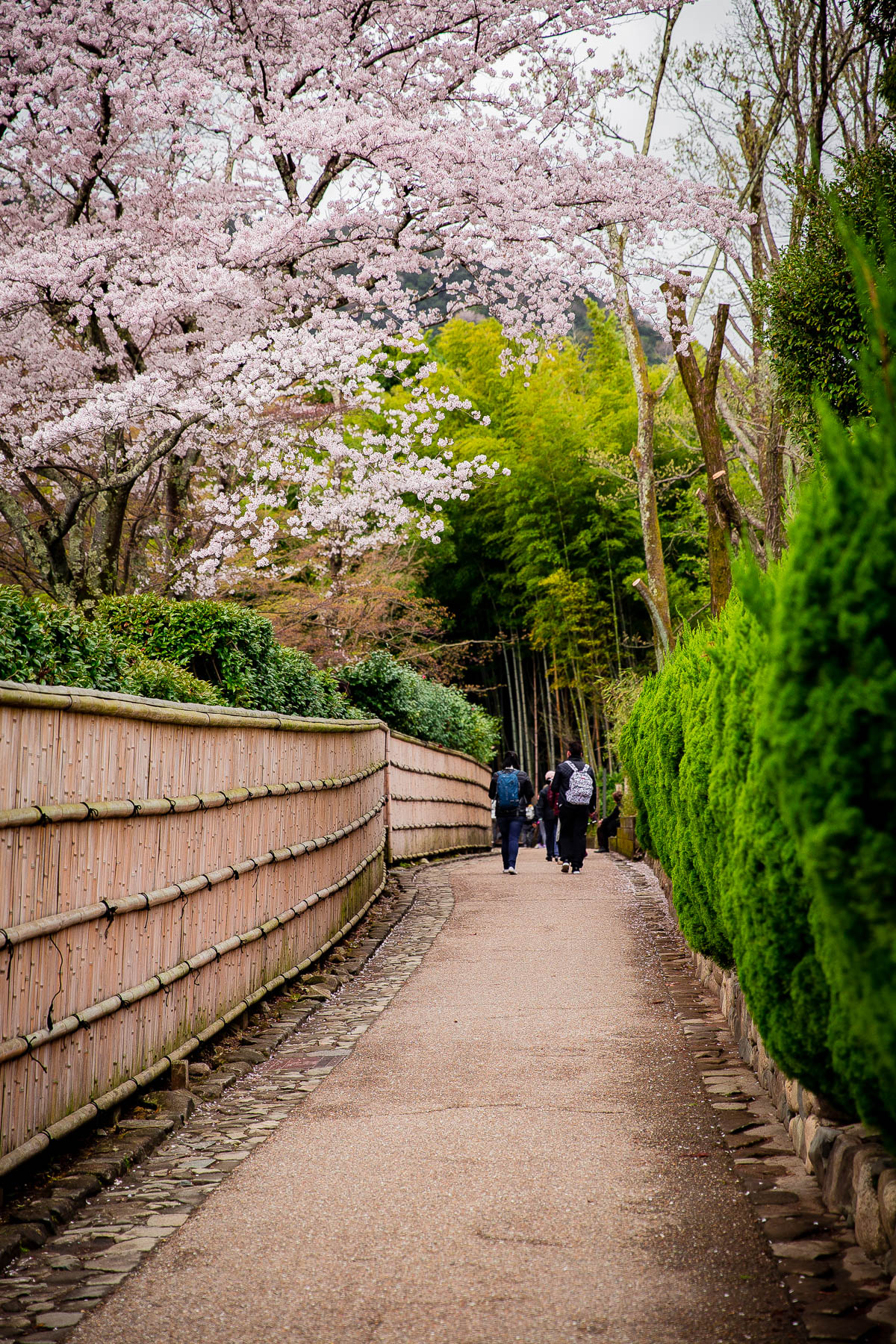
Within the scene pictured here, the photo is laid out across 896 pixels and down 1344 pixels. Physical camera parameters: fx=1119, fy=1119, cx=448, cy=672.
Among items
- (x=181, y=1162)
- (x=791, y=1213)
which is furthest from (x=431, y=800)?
(x=791, y=1213)

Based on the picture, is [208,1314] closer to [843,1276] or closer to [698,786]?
[843,1276]

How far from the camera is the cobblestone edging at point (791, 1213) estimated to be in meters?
2.55

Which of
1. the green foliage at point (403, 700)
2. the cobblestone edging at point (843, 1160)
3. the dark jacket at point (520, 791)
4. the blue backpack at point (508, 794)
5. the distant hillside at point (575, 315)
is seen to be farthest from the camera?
the green foliage at point (403, 700)

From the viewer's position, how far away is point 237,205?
10977mm

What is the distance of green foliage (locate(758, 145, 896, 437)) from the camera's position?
8555 millimetres

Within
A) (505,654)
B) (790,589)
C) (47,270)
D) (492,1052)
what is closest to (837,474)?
(790,589)

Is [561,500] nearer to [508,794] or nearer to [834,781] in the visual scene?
[508,794]

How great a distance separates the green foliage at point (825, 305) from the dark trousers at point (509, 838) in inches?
242

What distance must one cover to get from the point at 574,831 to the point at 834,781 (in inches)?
455

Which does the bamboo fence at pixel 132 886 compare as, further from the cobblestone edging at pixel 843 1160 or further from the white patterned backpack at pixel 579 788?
the white patterned backpack at pixel 579 788

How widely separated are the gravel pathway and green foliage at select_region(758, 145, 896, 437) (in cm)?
544

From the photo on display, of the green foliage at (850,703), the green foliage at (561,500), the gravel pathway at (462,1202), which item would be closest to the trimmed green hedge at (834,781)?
the green foliage at (850,703)

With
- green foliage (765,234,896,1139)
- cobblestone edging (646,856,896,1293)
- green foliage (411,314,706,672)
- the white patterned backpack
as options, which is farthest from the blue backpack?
green foliage (765,234,896,1139)

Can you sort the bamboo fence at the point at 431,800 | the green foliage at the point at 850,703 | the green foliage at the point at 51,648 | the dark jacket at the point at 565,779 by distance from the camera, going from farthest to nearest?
the bamboo fence at the point at 431,800 < the dark jacket at the point at 565,779 < the green foliage at the point at 51,648 < the green foliage at the point at 850,703
